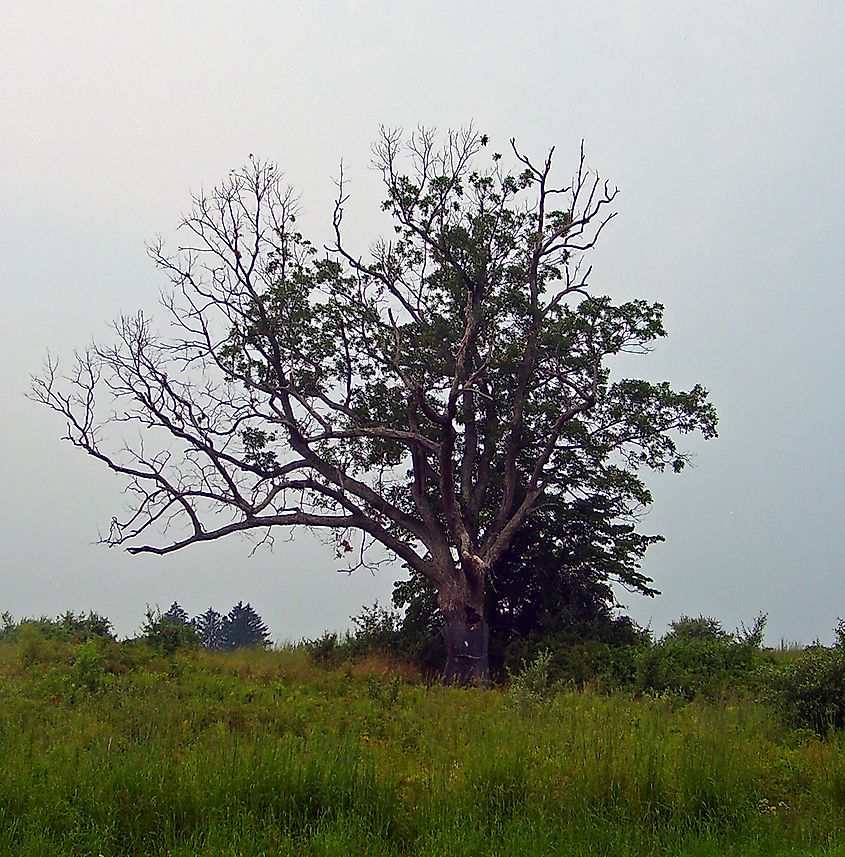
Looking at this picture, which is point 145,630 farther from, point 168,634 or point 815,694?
point 815,694

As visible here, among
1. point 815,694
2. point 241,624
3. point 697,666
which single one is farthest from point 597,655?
point 241,624

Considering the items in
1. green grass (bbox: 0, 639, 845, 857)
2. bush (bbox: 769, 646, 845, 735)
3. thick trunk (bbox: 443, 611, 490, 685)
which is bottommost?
green grass (bbox: 0, 639, 845, 857)

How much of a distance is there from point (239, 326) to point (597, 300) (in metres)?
8.55

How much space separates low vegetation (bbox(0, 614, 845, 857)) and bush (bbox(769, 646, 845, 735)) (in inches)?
0.9

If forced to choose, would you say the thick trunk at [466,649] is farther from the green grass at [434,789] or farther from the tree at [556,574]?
the green grass at [434,789]

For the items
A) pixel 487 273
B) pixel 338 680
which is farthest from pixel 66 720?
pixel 487 273

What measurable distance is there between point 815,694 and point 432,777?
6402mm

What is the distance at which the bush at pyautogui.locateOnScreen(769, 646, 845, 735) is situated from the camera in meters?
12.5

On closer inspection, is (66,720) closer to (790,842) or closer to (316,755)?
(316,755)

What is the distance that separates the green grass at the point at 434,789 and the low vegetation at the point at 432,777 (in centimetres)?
2

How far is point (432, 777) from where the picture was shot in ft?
30.7

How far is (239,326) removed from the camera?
72.5 feet

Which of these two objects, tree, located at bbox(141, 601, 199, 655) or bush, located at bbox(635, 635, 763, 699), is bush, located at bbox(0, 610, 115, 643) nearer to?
tree, located at bbox(141, 601, 199, 655)

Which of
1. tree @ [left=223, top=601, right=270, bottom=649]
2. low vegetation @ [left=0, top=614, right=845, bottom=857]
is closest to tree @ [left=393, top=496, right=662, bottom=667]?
low vegetation @ [left=0, top=614, right=845, bottom=857]
